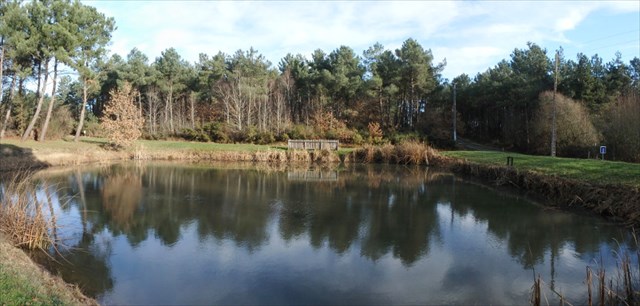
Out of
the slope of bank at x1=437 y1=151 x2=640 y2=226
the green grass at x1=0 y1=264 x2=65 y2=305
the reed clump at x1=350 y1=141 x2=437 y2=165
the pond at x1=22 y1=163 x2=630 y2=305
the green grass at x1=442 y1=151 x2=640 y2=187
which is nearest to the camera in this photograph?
the green grass at x1=0 y1=264 x2=65 y2=305

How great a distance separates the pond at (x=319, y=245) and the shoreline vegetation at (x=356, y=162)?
100 centimetres

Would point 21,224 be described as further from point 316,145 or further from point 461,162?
point 316,145

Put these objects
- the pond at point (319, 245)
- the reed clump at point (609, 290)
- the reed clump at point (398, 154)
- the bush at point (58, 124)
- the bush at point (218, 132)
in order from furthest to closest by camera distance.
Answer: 1. the bush at point (218, 132)
2. the bush at point (58, 124)
3. the reed clump at point (398, 154)
4. the pond at point (319, 245)
5. the reed clump at point (609, 290)

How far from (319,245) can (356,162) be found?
22.6 m

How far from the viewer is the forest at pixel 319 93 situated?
97.8 feet

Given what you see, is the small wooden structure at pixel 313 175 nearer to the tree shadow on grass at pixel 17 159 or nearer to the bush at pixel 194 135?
the tree shadow on grass at pixel 17 159

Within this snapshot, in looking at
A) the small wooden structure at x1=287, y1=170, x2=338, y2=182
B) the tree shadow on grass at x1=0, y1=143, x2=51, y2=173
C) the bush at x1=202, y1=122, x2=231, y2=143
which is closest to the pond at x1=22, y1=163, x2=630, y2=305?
the small wooden structure at x1=287, y1=170, x2=338, y2=182

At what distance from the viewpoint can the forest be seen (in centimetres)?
2981

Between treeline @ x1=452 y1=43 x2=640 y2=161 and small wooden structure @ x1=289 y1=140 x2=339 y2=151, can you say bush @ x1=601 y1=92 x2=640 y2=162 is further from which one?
small wooden structure @ x1=289 y1=140 x2=339 y2=151

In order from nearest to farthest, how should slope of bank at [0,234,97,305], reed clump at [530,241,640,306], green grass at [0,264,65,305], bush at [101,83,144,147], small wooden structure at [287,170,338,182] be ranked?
green grass at [0,264,65,305] < slope of bank at [0,234,97,305] < reed clump at [530,241,640,306] < small wooden structure at [287,170,338,182] < bush at [101,83,144,147]

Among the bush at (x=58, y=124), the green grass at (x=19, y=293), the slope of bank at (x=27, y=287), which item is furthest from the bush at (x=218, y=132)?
the green grass at (x=19, y=293)

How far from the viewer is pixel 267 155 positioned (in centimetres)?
3275

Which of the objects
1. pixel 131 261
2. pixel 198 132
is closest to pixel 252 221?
pixel 131 261

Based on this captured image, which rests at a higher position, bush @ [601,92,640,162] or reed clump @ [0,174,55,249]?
bush @ [601,92,640,162]
